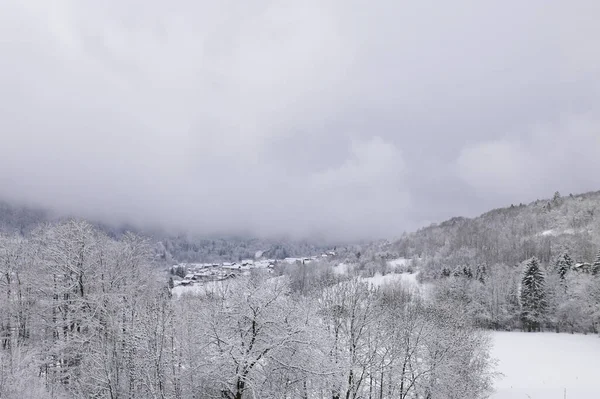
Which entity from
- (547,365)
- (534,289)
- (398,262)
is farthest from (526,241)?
(547,365)

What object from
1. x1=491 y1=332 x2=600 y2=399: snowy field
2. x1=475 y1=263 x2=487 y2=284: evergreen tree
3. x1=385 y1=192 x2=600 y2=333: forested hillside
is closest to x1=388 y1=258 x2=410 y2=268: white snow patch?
x1=385 y1=192 x2=600 y2=333: forested hillside

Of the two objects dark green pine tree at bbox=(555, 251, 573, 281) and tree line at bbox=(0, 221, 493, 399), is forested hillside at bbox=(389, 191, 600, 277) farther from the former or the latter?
tree line at bbox=(0, 221, 493, 399)

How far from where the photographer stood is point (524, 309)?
3349 inches

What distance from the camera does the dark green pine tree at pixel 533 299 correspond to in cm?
8362

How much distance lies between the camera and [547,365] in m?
54.8

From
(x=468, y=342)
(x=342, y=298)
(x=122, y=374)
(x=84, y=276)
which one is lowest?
(x=468, y=342)

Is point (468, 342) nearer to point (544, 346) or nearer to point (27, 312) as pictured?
point (27, 312)

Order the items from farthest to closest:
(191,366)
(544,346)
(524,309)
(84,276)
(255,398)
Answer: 1. (524,309)
2. (544,346)
3. (84,276)
4. (191,366)
5. (255,398)

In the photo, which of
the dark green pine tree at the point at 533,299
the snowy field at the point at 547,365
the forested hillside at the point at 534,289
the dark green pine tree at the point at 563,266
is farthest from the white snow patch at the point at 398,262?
the snowy field at the point at 547,365

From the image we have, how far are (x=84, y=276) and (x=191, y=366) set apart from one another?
50.1 feet

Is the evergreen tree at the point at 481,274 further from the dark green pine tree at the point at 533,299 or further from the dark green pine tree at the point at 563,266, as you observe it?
the dark green pine tree at the point at 563,266

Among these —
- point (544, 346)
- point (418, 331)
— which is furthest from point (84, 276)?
point (544, 346)

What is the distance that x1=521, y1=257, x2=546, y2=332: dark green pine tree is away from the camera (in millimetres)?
83625

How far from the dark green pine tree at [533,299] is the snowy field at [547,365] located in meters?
7.35
